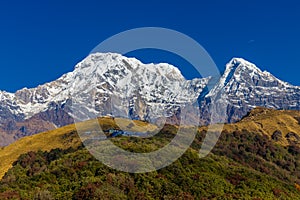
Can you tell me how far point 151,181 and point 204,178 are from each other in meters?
17.9

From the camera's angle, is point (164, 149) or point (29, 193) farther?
point (164, 149)

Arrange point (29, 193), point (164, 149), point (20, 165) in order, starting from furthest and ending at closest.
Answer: point (20, 165) → point (164, 149) → point (29, 193)

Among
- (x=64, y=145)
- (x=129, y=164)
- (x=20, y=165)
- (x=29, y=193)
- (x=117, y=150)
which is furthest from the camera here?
(x=64, y=145)

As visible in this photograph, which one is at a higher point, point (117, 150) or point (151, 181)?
point (117, 150)

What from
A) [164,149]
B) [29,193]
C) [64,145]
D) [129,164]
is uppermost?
[64,145]

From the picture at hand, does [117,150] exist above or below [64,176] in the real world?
above

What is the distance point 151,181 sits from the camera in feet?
403

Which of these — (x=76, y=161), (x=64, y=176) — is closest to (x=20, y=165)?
(x=76, y=161)

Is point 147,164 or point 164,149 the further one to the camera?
point 164,149

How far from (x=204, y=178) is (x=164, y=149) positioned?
21.6m

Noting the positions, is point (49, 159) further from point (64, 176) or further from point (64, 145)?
point (64, 176)

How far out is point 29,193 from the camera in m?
113

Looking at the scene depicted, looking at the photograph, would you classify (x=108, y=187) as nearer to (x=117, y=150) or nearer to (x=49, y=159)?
(x=117, y=150)

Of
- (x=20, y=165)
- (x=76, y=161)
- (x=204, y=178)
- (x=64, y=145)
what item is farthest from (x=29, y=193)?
(x=64, y=145)
